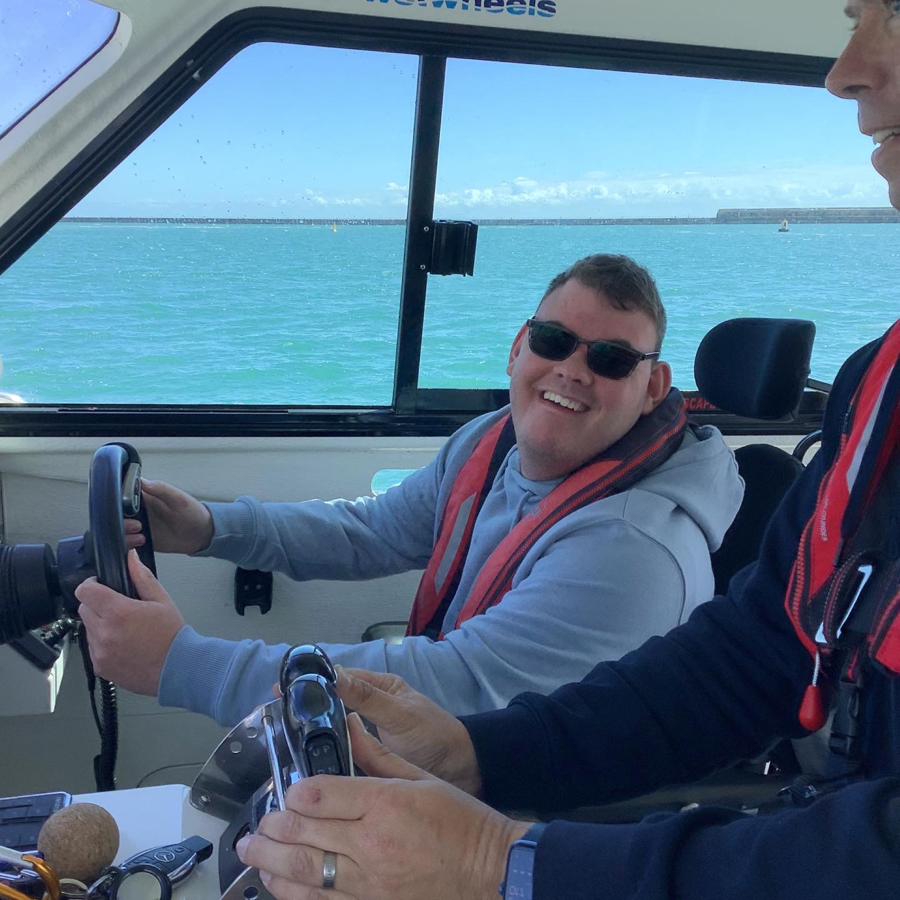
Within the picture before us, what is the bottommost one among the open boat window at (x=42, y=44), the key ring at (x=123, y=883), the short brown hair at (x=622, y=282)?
the key ring at (x=123, y=883)

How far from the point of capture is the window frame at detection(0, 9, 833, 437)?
2023 millimetres

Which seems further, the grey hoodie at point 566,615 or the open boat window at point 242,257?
the open boat window at point 242,257

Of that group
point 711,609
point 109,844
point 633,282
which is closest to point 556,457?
point 633,282

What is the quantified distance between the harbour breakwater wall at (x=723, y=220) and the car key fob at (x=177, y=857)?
156 centimetres

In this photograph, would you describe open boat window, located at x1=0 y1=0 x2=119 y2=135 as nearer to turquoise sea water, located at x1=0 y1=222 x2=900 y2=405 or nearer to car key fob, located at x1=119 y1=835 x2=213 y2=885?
turquoise sea water, located at x1=0 y1=222 x2=900 y2=405

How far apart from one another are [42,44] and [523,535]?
140 centimetres

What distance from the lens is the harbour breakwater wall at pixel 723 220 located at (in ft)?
7.20

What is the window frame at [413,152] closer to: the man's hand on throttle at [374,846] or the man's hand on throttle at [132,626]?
the man's hand on throttle at [132,626]

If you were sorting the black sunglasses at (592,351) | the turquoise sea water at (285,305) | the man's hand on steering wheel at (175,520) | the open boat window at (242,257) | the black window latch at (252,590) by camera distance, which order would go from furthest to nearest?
1. the black window latch at (252,590)
2. the turquoise sea water at (285,305)
3. the open boat window at (242,257)
4. the man's hand on steering wheel at (175,520)
5. the black sunglasses at (592,351)

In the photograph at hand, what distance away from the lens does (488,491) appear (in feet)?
6.34

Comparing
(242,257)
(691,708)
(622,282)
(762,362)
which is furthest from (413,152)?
(691,708)

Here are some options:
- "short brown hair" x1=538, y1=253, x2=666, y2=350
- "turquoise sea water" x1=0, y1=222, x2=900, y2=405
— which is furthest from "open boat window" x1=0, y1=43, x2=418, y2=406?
"short brown hair" x1=538, y1=253, x2=666, y2=350

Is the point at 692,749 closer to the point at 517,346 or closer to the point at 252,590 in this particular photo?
the point at 517,346

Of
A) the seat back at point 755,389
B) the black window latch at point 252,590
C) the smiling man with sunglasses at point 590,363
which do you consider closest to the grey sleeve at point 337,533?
the black window latch at point 252,590
